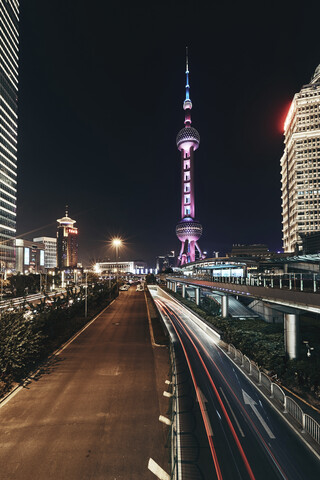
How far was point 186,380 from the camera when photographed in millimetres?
21172

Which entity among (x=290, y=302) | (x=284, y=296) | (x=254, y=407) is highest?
(x=284, y=296)

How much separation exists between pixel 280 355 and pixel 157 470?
1958cm

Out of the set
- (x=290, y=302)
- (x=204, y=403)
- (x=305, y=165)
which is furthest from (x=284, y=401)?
(x=305, y=165)

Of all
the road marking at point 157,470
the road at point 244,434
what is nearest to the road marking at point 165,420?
the road at point 244,434

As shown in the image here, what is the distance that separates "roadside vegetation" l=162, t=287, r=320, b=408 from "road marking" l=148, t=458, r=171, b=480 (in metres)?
11.7

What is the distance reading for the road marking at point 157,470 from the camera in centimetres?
1132

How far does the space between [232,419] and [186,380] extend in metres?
5.86

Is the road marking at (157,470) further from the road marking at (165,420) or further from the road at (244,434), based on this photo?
the road marking at (165,420)

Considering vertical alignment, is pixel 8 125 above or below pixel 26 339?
above

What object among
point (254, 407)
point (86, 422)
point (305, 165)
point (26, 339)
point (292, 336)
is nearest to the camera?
point (86, 422)

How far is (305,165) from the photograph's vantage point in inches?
4980

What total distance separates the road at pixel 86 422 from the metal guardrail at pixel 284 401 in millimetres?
6992

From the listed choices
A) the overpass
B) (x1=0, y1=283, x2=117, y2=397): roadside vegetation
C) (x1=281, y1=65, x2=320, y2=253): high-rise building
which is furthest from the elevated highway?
(x1=281, y1=65, x2=320, y2=253): high-rise building

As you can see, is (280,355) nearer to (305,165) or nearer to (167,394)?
(167,394)
